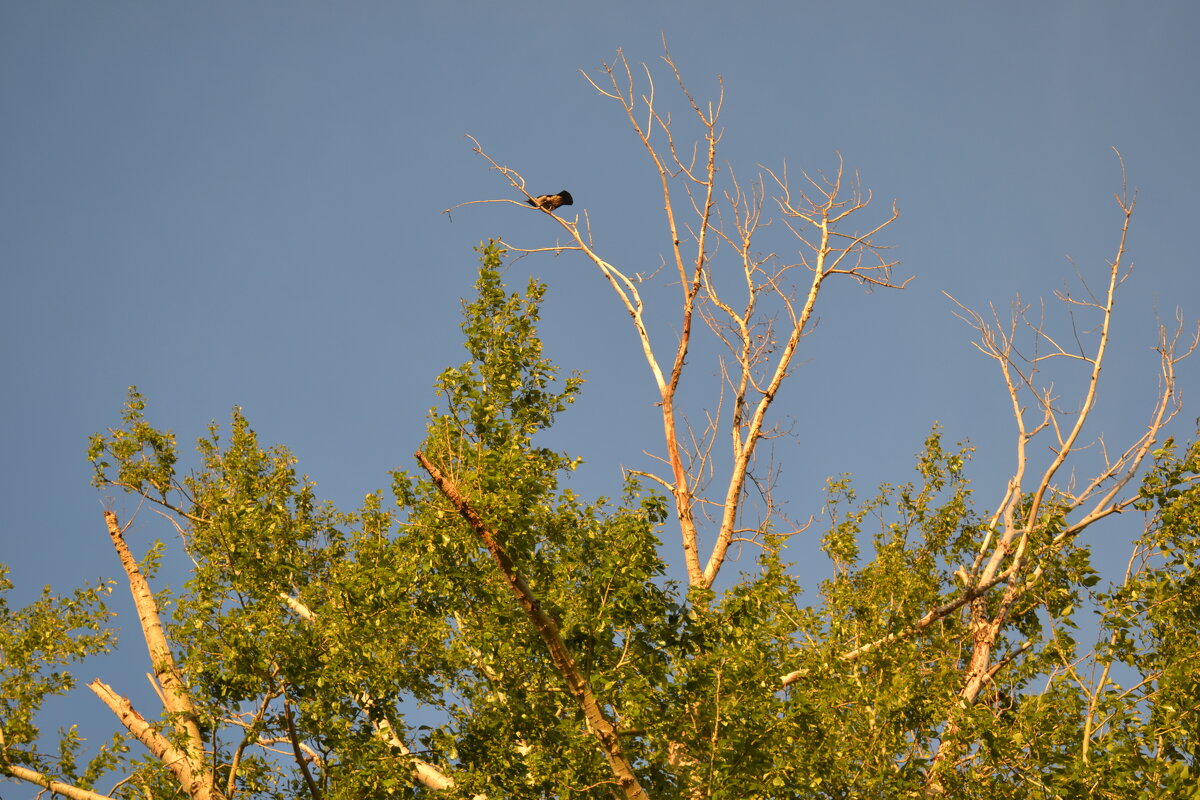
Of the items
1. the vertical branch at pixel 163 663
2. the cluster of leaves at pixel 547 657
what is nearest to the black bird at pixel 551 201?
the cluster of leaves at pixel 547 657

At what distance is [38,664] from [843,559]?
462 inches

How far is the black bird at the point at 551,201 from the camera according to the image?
18062mm

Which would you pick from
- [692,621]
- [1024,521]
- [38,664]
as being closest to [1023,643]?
[1024,521]

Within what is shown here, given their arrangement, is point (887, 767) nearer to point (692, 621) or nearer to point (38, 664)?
point (692, 621)

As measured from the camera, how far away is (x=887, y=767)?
12008mm

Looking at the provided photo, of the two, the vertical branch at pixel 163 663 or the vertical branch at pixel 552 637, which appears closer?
the vertical branch at pixel 552 637

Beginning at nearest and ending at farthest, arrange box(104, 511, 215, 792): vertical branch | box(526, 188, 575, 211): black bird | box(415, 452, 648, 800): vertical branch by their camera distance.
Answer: box(415, 452, 648, 800): vertical branch, box(104, 511, 215, 792): vertical branch, box(526, 188, 575, 211): black bird

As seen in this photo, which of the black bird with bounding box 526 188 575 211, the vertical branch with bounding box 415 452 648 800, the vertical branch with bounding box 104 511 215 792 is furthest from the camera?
the black bird with bounding box 526 188 575 211

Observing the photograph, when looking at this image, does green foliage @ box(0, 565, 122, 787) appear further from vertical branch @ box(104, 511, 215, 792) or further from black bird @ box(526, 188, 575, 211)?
black bird @ box(526, 188, 575, 211)

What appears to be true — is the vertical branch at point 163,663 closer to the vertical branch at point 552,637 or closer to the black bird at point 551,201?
the vertical branch at point 552,637

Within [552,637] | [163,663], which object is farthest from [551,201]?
[552,637]

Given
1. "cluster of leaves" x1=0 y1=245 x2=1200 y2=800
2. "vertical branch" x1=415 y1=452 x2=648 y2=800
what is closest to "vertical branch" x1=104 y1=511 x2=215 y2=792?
"cluster of leaves" x1=0 y1=245 x2=1200 y2=800

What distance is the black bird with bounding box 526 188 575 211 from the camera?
1806 cm

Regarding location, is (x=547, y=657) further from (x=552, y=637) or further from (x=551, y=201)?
(x=551, y=201)
